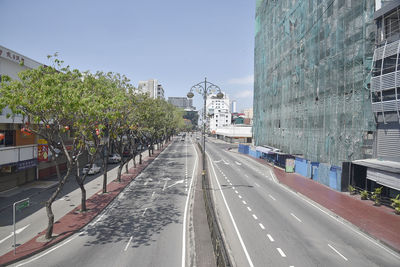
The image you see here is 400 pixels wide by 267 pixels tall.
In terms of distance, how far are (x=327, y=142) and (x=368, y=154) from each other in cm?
674

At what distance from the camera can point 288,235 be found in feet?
55.9

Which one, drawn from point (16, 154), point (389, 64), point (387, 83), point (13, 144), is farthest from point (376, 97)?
point (13, 144)

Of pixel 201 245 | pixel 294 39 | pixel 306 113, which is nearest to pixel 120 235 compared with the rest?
pixel 201 245

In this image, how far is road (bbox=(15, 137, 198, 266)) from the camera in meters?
13.6

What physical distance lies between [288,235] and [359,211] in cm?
938

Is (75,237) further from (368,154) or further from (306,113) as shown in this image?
(306,113)

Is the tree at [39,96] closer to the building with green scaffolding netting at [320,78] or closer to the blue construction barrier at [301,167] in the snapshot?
the building with green scaffolding netting at [320,78]

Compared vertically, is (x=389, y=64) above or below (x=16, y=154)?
above

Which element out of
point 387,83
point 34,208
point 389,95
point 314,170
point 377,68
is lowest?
point 34,208

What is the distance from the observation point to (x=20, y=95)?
15.1 metres

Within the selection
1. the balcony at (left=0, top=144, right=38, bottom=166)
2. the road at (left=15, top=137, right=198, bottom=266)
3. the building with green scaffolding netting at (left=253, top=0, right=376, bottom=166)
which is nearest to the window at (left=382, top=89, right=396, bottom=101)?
the building with green scaffolding netting at (left=253, top=0, right=376, bottom=166)

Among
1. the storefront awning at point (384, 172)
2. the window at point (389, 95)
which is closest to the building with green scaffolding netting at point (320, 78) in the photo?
the window at point (389, 95)

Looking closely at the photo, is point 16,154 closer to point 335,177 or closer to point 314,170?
point 335,177

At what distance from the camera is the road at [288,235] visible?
46.1 feet
